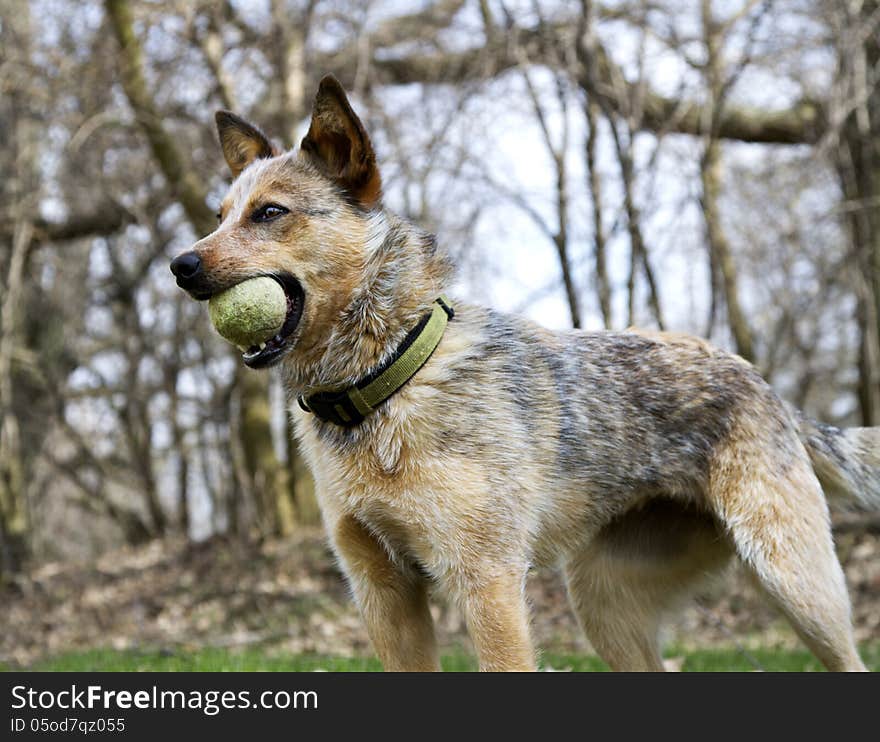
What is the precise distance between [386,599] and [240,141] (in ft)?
7.65

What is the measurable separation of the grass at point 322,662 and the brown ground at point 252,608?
111cm

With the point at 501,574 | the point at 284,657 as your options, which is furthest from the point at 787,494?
the point at 284,657

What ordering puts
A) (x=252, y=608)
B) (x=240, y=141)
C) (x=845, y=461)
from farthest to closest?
(x=252, y=608) → (x=845, y=461) → (x=240, y=141)

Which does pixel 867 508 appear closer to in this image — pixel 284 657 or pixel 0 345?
pixel 284 657

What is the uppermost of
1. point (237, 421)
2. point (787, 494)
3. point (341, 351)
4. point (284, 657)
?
point (341, 351)

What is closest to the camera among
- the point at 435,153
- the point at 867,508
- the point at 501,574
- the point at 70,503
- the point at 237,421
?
the point at 501,574

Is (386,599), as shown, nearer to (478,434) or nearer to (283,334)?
(478,434)

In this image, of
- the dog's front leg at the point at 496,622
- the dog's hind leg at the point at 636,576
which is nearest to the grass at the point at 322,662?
the dog's hind leg at the point at 636,576

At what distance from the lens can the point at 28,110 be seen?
1276 cm

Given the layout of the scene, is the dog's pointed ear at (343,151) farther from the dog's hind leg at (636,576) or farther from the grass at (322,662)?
the grass at (322,662)

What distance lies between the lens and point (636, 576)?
502 centimetres

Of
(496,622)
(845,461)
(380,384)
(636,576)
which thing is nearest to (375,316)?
(380,384)

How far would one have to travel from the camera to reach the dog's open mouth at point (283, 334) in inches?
150
